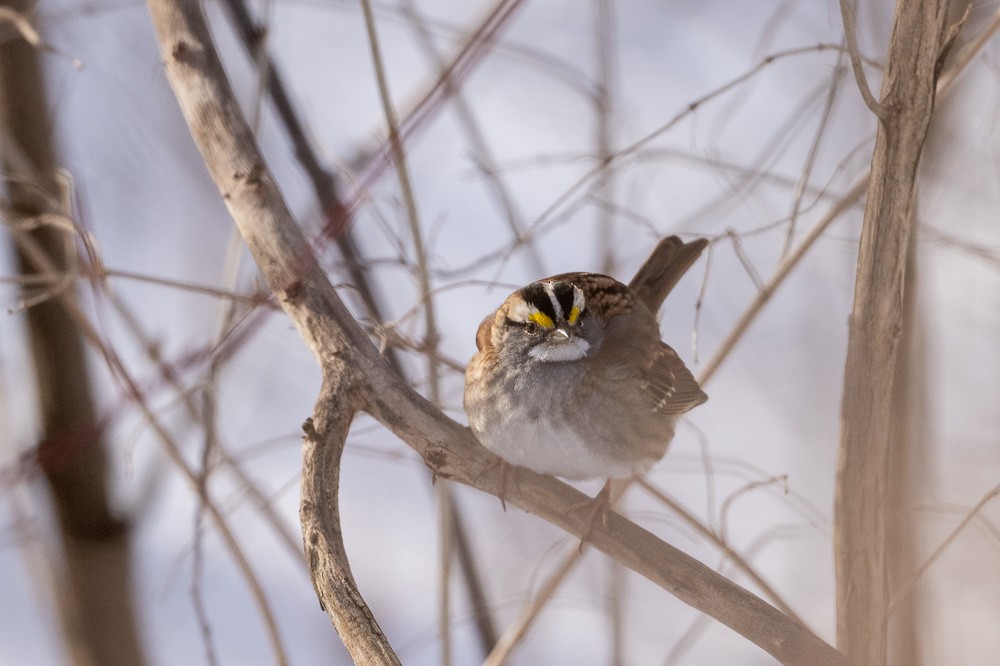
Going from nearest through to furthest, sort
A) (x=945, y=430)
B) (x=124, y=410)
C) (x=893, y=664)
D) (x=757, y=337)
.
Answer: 1. (x=893, y=664)
2. (x=124, y=410)
3. (x=945, y=430)
4. (x=757, y=337)

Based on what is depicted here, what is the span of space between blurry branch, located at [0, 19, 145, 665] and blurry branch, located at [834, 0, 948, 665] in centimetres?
287

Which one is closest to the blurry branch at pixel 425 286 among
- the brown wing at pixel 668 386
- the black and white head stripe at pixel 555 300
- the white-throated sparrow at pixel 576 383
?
the white-throated sparrow at pixel 576 383

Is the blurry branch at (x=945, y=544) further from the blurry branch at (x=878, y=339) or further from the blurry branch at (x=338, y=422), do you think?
the blurry branch at (x=338, y=422)

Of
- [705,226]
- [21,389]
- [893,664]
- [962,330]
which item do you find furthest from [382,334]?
[21,389]

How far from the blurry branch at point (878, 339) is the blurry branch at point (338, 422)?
120mm

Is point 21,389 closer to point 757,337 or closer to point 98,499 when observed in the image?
point 98,499

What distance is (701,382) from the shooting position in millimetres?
2184

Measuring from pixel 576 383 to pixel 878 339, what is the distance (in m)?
0.93

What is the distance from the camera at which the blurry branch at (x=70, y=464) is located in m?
3.57

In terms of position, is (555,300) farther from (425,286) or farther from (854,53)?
(854,53)

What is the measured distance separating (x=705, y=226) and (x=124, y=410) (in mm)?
1929

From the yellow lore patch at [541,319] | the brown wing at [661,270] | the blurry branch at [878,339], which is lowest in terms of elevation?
the blurry branch at [878,339]

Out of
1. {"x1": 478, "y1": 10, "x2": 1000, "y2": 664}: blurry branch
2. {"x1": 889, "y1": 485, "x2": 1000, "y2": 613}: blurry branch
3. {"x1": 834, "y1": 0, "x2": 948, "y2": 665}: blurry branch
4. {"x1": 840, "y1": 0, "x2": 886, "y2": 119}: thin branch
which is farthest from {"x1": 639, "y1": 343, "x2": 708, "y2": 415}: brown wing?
{"x1": 840, "y1": 0, "x2": 886, "y2": 119}: thin branch

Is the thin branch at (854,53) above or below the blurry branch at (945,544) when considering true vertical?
above
